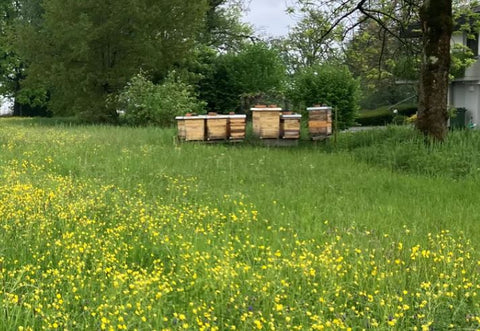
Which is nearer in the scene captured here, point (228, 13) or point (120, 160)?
point (120, 160)

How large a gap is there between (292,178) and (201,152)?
120 inches

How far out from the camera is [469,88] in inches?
970

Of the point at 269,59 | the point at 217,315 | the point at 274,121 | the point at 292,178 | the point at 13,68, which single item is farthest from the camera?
the point at 13,68

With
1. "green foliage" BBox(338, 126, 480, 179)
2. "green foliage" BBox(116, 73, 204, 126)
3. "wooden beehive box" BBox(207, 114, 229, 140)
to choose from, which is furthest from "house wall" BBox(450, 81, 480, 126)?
"wooden beehive box" BBox(207, 114, 229, 140)

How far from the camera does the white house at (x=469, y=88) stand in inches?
914

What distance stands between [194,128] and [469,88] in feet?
60.5

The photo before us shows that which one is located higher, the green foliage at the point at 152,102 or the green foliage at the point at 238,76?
the green foliage at the point at 238,76

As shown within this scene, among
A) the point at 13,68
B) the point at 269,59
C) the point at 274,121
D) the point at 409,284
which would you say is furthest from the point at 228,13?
the point at 409,284

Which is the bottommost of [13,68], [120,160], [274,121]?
[120,160]

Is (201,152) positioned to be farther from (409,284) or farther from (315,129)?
(409,284)

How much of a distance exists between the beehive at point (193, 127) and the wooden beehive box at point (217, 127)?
135 millimetres

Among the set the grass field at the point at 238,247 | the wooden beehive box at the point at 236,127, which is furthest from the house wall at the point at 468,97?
the grass field at the point at 238,247

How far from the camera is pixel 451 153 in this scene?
847 cm

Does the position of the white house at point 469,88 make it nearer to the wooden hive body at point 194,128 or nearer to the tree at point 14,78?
the wooden hive body at point 194,128
